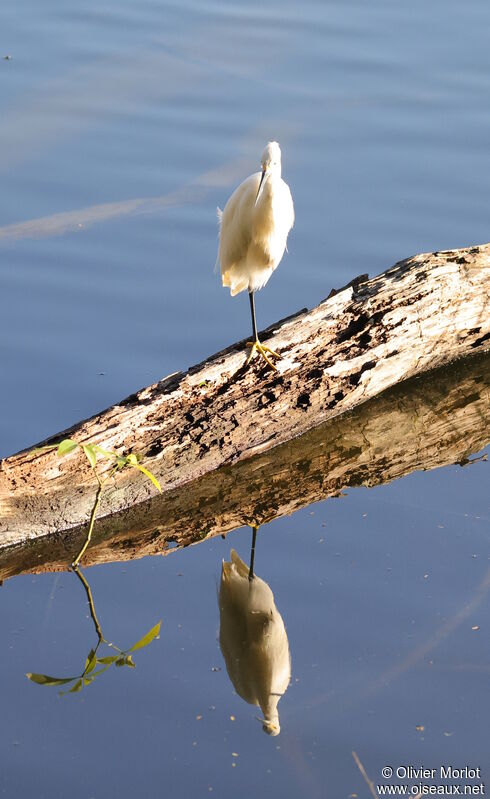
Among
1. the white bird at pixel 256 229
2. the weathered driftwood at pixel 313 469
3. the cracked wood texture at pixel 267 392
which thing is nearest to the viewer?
the cracked wood texture at pixel 267 392

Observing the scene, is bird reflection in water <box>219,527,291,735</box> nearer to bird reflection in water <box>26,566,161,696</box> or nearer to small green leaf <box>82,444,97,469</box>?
bird reflection in water <box>26,566,161,696</box>

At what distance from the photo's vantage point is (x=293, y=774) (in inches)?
128

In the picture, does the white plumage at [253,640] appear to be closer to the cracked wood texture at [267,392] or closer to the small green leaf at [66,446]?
the cracked wood texture at [267,392]

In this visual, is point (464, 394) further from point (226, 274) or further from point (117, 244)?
point (117, 244)

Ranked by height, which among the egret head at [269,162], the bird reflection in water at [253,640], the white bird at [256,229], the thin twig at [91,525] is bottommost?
the bird reflection in water at [253,640]

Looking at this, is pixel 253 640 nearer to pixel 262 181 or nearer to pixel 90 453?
pixel 90 453

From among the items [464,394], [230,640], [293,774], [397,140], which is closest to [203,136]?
[397,140]

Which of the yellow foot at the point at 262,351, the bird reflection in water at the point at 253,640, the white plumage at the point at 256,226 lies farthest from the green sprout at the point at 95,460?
the white plumage at the point at 256,226

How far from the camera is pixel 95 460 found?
383cm

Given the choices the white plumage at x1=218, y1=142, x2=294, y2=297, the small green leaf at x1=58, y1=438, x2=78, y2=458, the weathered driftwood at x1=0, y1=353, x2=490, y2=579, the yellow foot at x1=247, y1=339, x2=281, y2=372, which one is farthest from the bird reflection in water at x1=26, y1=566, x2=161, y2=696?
the white plumage at x1=218, y1=142, x2=294, y2=297

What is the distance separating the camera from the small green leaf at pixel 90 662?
12.0 ft

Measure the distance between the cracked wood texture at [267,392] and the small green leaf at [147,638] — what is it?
582mm

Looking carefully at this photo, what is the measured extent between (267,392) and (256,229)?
77cm

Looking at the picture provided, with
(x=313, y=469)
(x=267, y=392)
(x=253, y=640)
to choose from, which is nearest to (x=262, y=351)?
(x=267, y=392)
